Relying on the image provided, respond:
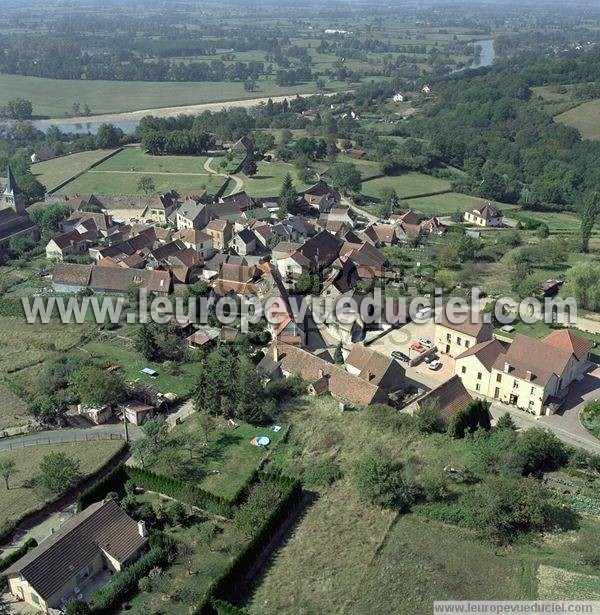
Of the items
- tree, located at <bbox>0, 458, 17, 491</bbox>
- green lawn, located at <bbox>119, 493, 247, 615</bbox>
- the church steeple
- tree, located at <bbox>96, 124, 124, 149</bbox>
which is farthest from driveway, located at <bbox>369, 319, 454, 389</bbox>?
tree, located at <bbox>96, 124, 124, 149</bbox>

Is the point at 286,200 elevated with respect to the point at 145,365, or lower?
elevated

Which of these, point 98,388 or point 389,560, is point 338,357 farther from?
point 389,560

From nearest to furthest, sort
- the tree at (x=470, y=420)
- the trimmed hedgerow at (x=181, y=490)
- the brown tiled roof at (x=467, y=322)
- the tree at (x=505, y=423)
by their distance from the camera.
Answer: the trimmed hedgerow at (x=181, y=490) → the tree at (x=470, y=420) → the tree at (x=505, y=423) → the brown tiled roof at (x=467, y=322)

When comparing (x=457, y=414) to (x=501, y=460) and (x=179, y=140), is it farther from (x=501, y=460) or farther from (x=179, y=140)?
(x=179, y=140)

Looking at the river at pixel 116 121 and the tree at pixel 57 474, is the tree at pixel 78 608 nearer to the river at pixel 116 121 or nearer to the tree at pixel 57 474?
the tree at pixel 57 474

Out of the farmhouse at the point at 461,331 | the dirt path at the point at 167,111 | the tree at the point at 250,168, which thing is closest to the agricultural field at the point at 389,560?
the farmhouse at the point at 461,331

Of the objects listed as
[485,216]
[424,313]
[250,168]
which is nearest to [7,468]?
[424,313]

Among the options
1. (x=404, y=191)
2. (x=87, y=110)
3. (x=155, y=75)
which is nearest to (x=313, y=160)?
(x=404, y=191)
